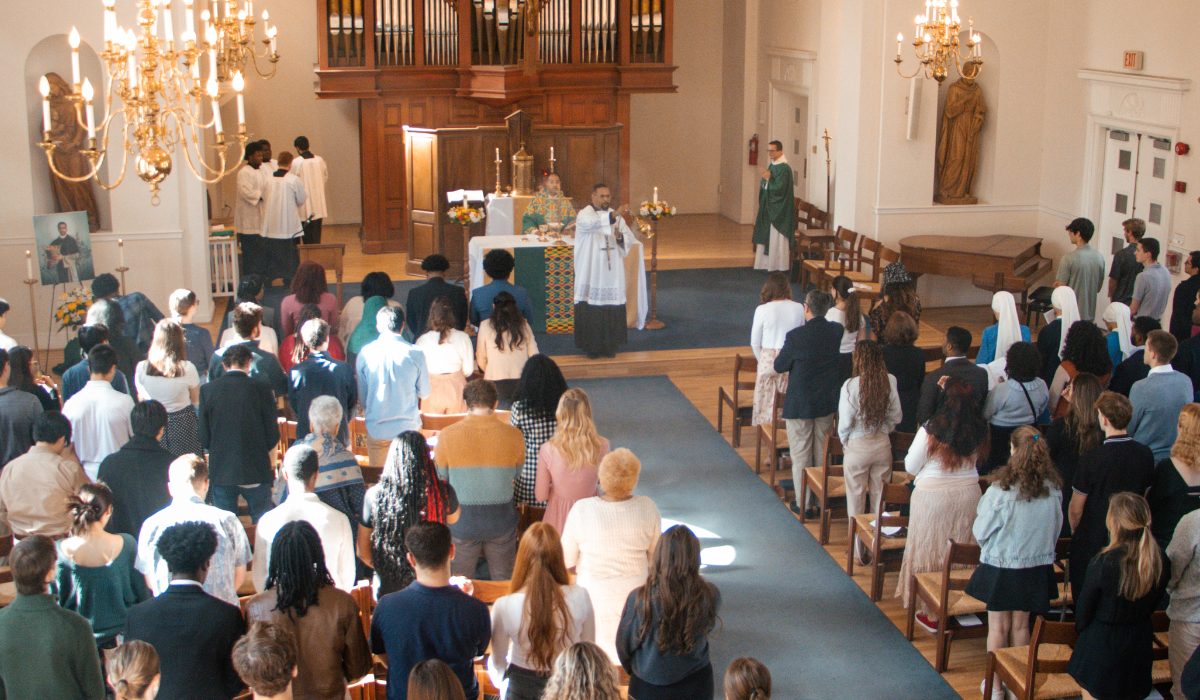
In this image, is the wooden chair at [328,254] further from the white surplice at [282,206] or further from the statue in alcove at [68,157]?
the statue in alcove at [68,157]

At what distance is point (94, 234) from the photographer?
36.0ft

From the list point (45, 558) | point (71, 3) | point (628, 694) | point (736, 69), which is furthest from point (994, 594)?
point (736, 69)

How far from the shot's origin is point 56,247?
10.0 meters

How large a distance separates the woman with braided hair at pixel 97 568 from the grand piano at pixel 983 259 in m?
9.55

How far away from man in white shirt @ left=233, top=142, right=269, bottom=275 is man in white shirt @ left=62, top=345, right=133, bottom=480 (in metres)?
6.89

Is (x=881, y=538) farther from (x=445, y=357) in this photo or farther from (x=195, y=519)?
(x=195, y=519)

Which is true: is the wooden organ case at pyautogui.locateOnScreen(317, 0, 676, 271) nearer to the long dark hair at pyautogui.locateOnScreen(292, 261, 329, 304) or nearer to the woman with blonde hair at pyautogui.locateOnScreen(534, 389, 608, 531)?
the long dark hair at pyautogui.locateOnScreen(292, 261, 329, 304)

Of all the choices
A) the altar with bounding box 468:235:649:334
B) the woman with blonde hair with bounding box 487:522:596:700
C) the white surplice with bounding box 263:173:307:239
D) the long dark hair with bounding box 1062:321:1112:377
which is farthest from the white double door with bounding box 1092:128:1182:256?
the white surplice with bounding box 263:173:307:239

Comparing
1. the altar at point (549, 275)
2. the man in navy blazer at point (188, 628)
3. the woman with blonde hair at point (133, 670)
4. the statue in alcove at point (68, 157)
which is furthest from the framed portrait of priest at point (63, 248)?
the woman with blonde hair at point (133, 670)

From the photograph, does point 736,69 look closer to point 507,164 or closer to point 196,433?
point 507,164

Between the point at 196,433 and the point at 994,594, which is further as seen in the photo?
the point at 196,433

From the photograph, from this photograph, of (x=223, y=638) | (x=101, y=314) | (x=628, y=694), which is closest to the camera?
(x=223, y=638)

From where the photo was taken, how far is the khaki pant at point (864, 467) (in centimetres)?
657

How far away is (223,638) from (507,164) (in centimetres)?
1089
